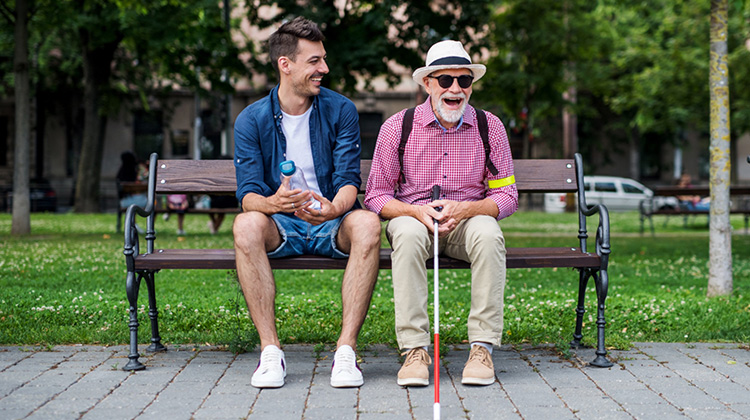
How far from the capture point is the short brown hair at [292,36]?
4273 mm

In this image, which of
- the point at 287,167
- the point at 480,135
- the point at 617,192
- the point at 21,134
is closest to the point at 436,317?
the point at 287,167

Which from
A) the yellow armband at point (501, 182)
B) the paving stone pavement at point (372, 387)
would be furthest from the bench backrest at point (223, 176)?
the paving stone pavement at point (372, 387)

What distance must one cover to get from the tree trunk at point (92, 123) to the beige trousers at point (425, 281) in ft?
63.0

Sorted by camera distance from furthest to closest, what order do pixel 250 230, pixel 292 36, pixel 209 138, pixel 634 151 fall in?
pixel 634 151
pixel 209 138
pixel 292 36
pixel 250 230

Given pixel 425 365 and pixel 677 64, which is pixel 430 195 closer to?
pixel 425 365

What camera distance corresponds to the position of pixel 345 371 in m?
3.82

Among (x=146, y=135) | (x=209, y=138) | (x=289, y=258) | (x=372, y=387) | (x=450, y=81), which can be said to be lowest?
(x=372, y=387)

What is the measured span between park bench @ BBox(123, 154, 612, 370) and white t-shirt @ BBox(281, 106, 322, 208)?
455 millimetres

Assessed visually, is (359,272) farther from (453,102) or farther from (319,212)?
(453,102)

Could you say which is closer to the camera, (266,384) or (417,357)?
(266,384)

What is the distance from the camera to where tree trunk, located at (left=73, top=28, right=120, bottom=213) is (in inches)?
864

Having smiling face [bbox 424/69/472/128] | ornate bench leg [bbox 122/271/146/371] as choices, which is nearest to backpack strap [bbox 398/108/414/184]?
smiling face [bbox 424/69/472/128]

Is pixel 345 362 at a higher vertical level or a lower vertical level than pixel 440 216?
lower

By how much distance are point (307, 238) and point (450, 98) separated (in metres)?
1.08
